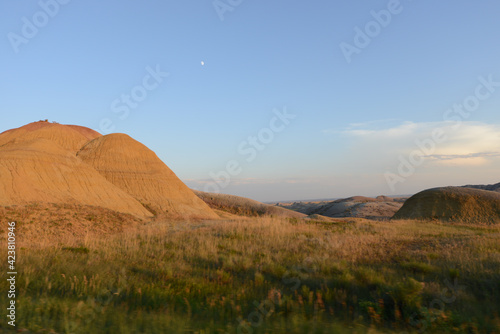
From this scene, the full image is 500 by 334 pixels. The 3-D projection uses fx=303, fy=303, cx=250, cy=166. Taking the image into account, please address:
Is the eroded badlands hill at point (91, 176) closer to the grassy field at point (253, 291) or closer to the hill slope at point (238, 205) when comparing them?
the grassy field at point (253, 291)

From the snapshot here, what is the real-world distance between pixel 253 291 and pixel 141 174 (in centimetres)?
4717

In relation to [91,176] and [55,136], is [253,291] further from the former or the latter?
[55,136]

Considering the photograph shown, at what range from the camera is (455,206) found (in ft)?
137

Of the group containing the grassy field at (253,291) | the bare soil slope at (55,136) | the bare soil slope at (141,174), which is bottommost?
the grassy field at (253,291)

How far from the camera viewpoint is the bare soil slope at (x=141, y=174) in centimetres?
4759

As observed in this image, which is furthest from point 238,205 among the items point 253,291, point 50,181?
point 253,291

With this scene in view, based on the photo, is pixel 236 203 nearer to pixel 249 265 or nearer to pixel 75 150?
pixel 75 150

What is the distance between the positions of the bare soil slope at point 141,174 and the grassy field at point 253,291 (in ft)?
121

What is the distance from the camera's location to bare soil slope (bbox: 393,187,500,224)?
127 feet

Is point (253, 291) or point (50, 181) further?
point (50, 181)

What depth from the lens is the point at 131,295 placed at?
6.48m

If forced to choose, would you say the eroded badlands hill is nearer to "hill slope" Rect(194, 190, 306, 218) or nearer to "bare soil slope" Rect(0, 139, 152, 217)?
"bare soil slope" Rect(0, 139, 152, 217)

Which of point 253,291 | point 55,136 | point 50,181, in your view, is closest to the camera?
point 253,291

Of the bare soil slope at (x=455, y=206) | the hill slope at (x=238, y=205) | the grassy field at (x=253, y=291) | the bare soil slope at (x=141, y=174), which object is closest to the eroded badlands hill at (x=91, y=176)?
the bare soil slope at (x=141, y=174)
